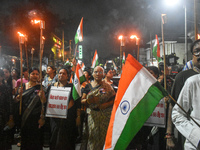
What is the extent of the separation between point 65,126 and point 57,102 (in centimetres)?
59

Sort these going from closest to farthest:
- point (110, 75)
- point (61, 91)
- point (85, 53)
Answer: point (61, 91)
point (110, 75)
point (85, 53)

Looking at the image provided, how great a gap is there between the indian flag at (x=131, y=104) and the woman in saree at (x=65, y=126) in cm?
253

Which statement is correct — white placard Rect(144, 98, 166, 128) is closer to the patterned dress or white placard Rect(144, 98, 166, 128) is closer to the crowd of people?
the crowd of people

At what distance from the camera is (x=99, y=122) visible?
3.85 m

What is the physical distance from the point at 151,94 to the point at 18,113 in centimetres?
373

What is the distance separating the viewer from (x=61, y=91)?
4.26 meters

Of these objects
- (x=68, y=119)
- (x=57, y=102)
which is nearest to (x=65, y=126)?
(x=68, y=119)

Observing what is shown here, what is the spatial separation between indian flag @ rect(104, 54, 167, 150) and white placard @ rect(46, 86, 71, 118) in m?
2.45

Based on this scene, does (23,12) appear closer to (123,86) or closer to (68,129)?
(68,129)

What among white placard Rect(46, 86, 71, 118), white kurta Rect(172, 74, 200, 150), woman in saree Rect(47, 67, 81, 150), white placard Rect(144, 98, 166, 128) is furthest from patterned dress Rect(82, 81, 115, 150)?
white kurta Rect(172, 74, 200, 150)

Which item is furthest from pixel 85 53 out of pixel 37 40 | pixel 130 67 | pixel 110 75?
pixel 130 67

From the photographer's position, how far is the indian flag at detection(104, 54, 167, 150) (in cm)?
181

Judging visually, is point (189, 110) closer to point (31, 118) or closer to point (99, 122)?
point (99, 122)

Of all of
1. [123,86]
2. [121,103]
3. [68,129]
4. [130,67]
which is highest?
[130,67]
